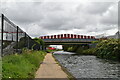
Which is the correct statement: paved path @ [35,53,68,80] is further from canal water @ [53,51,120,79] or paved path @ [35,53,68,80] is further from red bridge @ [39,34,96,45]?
red bridge @ [39,34,96,45]

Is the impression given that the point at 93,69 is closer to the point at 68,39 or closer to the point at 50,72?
the point at 50,72

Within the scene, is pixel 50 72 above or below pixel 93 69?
above

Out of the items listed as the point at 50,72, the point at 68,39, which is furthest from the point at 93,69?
the point at 68,39

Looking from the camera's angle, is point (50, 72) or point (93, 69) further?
point (93, 69)

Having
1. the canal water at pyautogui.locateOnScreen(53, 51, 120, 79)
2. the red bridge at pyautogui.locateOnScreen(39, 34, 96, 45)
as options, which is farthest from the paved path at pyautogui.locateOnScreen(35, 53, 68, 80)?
the red bridge at pyautogui.locateOnScreen(39, 34, 96, 45)

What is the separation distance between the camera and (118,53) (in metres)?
34.2

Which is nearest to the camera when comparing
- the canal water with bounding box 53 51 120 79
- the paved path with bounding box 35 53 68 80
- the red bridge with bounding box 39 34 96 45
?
the paved path with bounding box 35 53 68 80

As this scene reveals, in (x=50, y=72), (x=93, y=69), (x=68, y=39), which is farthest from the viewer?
(x=68, y=39)

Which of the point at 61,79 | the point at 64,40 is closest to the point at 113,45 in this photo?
the point at 61,79

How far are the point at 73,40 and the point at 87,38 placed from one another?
585 cm

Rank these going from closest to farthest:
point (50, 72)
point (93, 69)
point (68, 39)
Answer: point (50, 72) < point (93, 69) < point (68, 39)

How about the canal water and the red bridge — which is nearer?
the canal water

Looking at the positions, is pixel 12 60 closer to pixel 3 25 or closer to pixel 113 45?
pixel 3 25

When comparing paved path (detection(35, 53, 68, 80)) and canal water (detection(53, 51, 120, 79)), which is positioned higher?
paved path (detection(35, 53, 68, 80))
